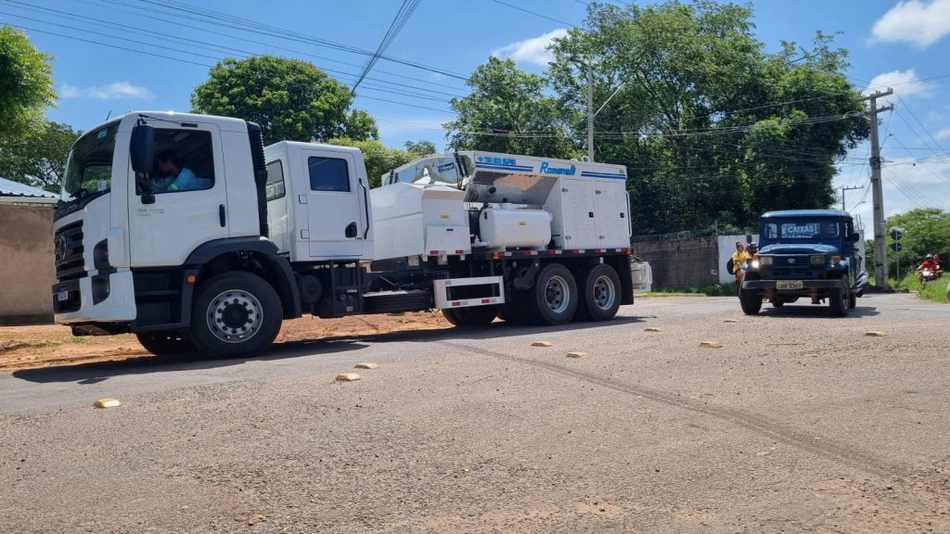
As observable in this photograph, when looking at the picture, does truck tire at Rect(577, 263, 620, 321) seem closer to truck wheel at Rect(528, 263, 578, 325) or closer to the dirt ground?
truck wheel at Rect(528, 263, 578, 325)

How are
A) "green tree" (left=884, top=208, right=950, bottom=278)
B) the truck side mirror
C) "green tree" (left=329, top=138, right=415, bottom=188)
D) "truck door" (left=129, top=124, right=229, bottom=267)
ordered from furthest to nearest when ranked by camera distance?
"green tree" (left=884, top=208, right=950, bottom=278) < "green tree" (left=329, top=138, right=415, bottom=188) < "truck door" (left=129, top=124, right=229, bottom=267) < the truck side mirror

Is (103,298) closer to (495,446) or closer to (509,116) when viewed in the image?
(495,446)

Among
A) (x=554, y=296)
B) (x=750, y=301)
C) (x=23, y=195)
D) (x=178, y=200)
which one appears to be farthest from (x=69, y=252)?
(x=750, y=301)

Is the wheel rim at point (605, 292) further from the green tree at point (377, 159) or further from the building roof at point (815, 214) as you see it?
the green tree at point (377, 159)

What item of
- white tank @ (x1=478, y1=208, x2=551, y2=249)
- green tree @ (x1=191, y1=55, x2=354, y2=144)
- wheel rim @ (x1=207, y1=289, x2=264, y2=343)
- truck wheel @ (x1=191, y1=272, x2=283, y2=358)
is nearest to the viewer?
truck wheel @ (x1=191, y1=272, x2=283, y2=358)

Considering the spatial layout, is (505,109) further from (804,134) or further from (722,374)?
(722,374)

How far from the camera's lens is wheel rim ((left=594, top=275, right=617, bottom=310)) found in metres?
15.3

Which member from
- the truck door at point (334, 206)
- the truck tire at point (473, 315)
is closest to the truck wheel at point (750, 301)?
the truck tire at point (473, 315)

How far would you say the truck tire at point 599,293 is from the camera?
14.9m

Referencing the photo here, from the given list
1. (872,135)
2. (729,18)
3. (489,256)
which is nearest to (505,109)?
(729,18)

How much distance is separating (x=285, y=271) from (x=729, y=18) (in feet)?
124

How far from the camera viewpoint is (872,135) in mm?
34219

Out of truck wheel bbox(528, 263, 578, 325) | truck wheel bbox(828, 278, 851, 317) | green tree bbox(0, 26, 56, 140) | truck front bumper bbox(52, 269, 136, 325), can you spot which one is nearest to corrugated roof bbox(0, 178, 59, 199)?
green tree bbox(0, 26, 56, 140)

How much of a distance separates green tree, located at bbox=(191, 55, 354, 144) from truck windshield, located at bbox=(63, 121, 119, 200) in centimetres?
2716
